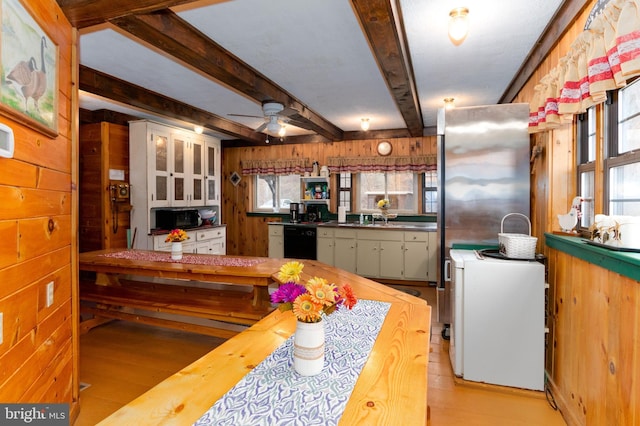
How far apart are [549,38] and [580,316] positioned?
1891mm

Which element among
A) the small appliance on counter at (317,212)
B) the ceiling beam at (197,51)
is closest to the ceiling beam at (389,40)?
the ceiling beam at (197,51)

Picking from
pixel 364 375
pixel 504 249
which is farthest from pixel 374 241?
pixel 364 375

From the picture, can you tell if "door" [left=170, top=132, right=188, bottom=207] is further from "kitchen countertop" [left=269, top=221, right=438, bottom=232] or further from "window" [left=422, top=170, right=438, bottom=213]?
"window" [left=422, top=170, right=438, bottom=213]

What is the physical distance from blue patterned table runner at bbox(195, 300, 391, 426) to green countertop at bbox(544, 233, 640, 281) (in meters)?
0.99

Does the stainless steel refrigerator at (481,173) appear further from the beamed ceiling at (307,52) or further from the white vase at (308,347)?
the white vase at (308,347)

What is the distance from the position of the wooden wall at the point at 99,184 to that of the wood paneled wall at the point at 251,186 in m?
2.21

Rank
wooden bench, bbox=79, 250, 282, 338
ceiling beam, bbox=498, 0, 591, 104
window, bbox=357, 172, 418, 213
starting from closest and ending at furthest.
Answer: ceiling beam, bbox=498, 0, 591, 104 → wooden bench, bbox=79, 250, 282, 338 → window, bbox=357, 172, 418, 213

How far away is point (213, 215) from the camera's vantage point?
235 inches

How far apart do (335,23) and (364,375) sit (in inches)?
87.7

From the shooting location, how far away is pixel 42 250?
5.19 feet

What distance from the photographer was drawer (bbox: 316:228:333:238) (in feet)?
17.6

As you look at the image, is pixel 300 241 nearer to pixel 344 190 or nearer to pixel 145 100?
pixel 344 190

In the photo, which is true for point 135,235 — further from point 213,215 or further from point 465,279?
point 465,279

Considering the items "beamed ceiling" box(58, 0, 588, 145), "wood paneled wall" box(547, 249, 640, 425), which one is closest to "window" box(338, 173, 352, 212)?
"beamed ceiling" box(58, 0, 588, 145)
